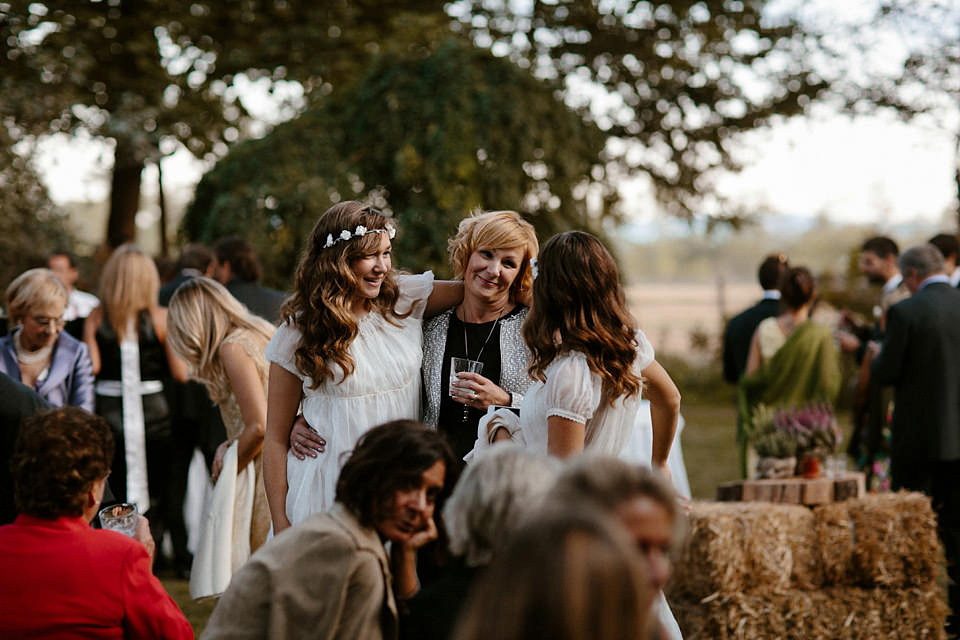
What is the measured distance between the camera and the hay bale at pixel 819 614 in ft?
→ 15.5

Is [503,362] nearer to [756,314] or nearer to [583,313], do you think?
[583,313]

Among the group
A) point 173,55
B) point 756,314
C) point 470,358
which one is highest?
point 173,55

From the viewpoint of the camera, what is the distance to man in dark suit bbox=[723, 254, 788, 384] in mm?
7637

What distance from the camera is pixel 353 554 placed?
2211 mm

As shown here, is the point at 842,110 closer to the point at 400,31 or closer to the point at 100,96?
the point at 400,31

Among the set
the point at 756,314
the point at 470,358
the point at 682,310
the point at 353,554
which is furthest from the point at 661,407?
the point at 682,310

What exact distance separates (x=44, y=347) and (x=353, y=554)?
3.49 meters

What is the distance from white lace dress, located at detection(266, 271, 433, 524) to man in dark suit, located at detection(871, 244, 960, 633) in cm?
349

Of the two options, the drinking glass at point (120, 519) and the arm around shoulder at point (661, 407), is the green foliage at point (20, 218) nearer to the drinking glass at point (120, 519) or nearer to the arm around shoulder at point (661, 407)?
the drinking glass at point (120, 519)

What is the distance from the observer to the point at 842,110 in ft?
49.2

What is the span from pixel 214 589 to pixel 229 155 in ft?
26.7

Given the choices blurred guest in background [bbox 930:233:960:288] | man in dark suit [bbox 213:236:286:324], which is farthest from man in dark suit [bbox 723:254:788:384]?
man in dark suit [bbox 213:236:286:324]

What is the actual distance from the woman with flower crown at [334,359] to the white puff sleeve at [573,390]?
2.12ft

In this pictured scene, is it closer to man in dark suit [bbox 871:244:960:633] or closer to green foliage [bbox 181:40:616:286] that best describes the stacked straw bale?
man in dark suit [bbox 871:244:960:633]
